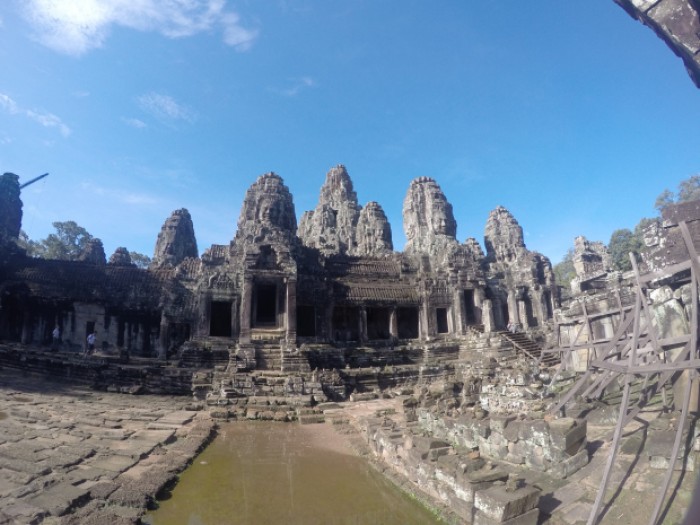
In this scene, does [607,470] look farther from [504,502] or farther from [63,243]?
[63,243]

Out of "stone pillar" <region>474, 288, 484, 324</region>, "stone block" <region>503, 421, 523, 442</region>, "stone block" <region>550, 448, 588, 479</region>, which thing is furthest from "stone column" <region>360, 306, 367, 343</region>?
"stone block" <region>550, 448, 588, 479</region>

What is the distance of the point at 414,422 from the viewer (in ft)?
32.9

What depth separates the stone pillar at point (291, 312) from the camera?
19688 millimetres

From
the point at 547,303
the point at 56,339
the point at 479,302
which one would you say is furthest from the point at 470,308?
the point at 56,339

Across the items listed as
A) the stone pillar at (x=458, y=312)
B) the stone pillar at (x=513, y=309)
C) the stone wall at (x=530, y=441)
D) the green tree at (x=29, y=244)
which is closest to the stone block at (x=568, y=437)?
the stone wall at (x=530, y=441)

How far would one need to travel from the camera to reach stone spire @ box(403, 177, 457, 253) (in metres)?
39.7

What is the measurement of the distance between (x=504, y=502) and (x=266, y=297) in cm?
2190

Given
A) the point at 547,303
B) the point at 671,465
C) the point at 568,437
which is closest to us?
the point at 671,465

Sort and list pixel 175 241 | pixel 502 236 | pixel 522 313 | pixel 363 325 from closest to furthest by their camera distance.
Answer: pixel 363 325 < pixel 522 313 < pixel 175 241 < pixel 502 236

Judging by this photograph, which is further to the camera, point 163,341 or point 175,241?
point 175,241

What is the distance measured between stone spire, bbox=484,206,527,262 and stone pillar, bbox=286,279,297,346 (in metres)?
26.2

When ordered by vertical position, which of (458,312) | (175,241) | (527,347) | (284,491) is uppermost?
(175,241)

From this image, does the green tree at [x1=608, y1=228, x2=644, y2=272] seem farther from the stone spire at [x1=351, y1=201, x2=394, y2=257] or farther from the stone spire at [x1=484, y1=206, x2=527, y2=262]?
the stone spire at [x1=351, y1=201, x2=394, y2=257]

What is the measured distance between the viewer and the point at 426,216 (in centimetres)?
4125
